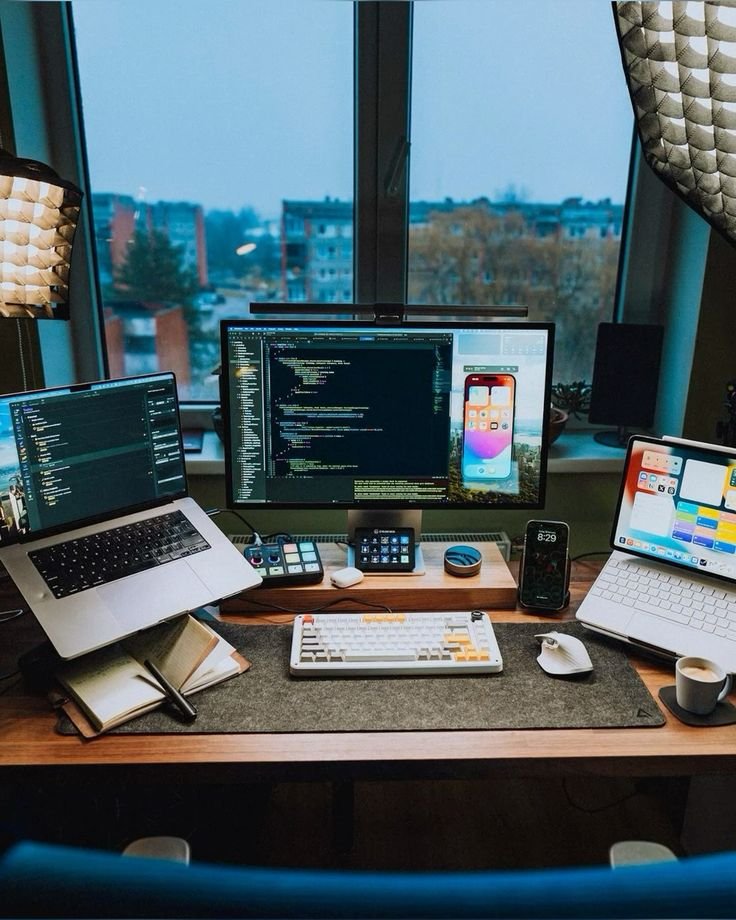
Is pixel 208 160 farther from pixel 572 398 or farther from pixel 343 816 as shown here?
pixel 343 816

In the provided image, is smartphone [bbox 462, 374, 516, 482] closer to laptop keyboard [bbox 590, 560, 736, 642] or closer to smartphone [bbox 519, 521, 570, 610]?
smartphone [bbox 519, 521, 570, 610]

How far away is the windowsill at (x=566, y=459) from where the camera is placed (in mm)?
1814

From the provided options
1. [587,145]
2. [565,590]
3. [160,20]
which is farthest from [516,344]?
[160,20]

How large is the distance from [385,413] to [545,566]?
0.42 metres

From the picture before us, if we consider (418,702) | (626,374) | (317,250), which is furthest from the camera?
(317,250)

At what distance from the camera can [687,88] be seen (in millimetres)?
810

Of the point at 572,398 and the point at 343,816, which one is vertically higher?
the point at 572,398

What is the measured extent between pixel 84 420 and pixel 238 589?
0.40 m

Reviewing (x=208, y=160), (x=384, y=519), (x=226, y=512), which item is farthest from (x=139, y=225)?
(x=384, y=519)

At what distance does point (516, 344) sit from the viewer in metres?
1.44

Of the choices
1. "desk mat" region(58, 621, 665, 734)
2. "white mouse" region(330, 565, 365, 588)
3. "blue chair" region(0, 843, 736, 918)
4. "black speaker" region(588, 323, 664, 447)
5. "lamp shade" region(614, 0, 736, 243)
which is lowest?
"desk mat" region(58, 621, 665, 734)

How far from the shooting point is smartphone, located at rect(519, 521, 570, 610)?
1468 mm

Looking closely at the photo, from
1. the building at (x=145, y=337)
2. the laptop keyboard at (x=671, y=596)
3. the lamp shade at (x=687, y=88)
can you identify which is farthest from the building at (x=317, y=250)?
the lamp shade at (x=687, y=88)

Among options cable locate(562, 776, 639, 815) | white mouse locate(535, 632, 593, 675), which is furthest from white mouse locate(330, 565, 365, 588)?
cable locate(562, 776, 639, 815)
